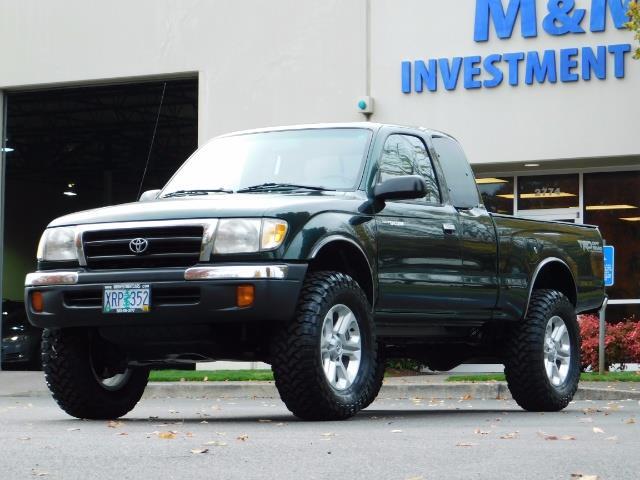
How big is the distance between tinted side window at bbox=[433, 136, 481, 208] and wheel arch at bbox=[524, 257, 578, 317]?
943 mm

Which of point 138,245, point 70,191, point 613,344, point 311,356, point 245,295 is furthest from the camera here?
point 70,191

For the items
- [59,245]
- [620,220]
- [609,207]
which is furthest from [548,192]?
[59,245]

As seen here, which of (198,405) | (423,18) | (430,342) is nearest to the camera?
(430,342)

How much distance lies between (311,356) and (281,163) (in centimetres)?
192

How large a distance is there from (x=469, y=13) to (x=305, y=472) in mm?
16351

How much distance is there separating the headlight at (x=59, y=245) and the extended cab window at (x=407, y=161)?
7.22 ft

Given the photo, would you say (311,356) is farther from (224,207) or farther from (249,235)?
(224,207)

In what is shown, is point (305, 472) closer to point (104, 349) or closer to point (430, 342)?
point (104, 349)

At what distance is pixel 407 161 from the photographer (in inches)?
426

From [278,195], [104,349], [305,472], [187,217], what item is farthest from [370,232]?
[305,472]

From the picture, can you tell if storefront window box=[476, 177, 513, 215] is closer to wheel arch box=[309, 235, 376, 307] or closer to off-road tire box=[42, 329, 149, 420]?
wheel arch box=[309, 235, 376, 307]

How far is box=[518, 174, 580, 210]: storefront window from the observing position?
2202 centimetres

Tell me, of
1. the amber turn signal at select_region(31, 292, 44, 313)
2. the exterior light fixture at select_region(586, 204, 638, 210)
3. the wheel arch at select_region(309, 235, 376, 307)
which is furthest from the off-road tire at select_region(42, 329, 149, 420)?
the exterior light fixture at select_region(586, 204, 638, 210)

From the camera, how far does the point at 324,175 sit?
33.5ft
